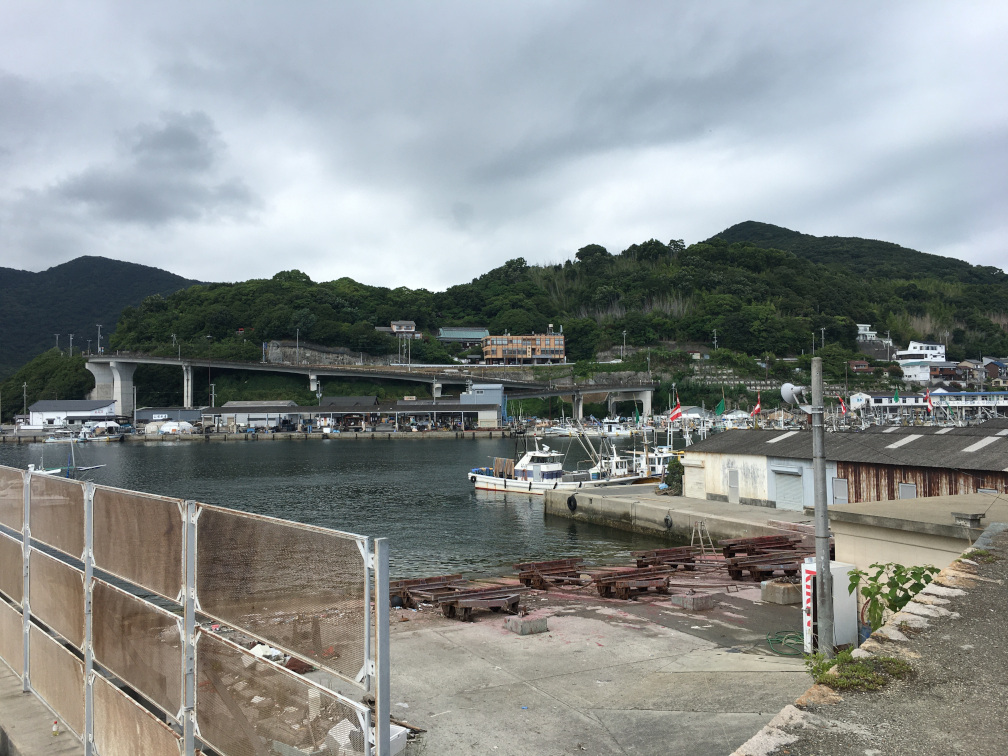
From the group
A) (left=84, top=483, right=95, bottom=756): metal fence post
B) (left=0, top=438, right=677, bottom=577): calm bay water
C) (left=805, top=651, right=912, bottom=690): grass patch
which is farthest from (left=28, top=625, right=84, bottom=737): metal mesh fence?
(left=0, top=438, right=677, bottom=577): calm bay water

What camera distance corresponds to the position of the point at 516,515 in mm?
36750

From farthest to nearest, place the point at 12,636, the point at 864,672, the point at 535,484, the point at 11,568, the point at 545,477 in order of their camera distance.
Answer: the point at 545,477
the point at 535,484
the point at 12,636
the point at 11,568
the point at 864,672

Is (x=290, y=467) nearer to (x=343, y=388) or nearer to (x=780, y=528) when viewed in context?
(x=780, y=528)

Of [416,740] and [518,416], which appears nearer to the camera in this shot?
[416,740]

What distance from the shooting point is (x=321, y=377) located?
135 meters

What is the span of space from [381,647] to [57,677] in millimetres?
5003

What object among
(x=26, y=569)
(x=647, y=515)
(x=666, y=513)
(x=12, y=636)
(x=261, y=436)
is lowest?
(x=261, y=436)

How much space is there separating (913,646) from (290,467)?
6283 cm

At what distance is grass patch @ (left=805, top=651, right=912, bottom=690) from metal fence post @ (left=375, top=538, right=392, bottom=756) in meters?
2.75

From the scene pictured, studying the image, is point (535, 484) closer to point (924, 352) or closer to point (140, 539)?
point (140, 539)

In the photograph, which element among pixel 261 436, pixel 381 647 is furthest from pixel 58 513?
pixel 261 436

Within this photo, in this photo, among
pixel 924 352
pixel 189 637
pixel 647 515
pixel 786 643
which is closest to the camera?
pixel 189 637

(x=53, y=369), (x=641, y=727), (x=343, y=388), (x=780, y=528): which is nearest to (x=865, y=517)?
(x=641, y=727)

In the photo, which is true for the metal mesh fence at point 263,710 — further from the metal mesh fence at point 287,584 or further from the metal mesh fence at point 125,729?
the metal mesh fence at point 125,729
